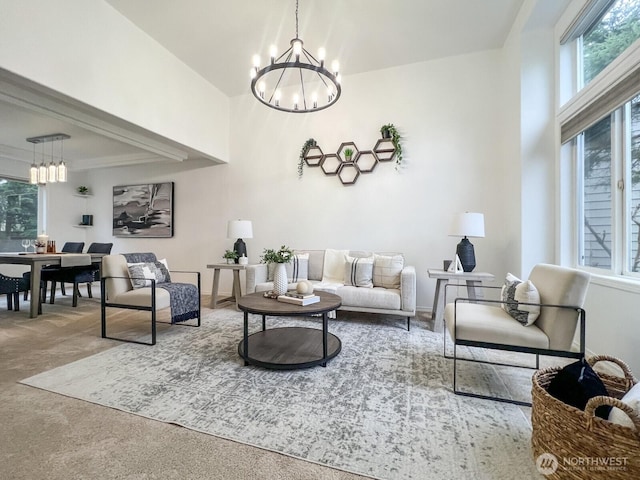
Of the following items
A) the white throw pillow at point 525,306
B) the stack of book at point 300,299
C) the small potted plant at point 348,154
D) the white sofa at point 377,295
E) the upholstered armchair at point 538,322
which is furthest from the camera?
the small potted plant at point 348,154

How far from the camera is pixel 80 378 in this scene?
2.08 m

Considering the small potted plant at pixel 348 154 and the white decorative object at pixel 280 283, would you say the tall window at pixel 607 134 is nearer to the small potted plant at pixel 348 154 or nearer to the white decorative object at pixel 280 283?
the small potted plant at pixel 348 154

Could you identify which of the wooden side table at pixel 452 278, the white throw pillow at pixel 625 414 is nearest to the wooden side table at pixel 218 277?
the wooden side table at pixel 452 278

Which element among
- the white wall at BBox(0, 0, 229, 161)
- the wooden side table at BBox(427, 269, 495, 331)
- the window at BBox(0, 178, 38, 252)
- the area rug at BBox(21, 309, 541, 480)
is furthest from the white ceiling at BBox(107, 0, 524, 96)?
the window at BBox(0, 178, 38, 252)

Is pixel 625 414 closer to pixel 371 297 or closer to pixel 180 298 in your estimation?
pixel 371 297

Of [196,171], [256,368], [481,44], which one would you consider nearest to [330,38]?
[481,44]

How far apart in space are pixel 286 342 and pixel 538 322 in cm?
186

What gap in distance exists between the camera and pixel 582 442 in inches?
43.2

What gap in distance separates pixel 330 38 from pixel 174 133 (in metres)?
2.34

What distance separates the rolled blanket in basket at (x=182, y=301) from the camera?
9.87 ft

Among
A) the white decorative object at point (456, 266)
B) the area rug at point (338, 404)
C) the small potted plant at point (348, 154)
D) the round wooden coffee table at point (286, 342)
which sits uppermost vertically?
the small potted plant at point (348, 154)

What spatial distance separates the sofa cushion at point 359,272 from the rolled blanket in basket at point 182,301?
176 centimetres

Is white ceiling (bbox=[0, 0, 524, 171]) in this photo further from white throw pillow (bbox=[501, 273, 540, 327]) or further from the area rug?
the area rug

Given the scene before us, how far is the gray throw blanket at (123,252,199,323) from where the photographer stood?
9.89ft
